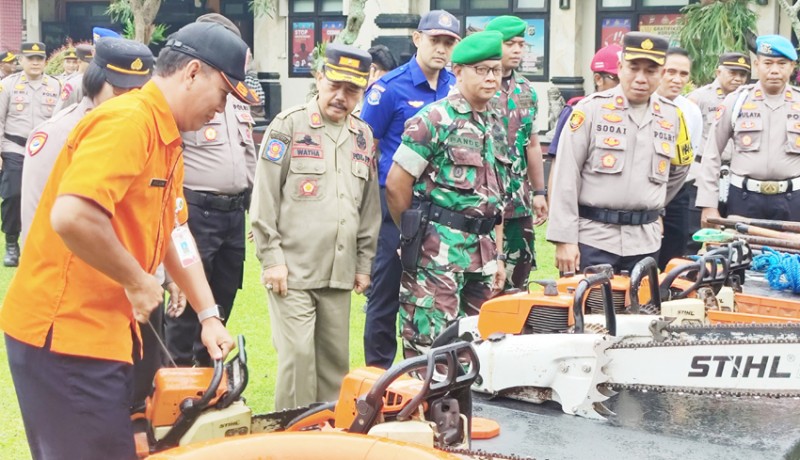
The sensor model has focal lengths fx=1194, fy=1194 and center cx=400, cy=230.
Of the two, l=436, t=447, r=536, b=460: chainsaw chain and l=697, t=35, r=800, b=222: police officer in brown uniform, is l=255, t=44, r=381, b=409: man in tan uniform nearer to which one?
l=436, t=447, r=536, b=460: chainsaw chain

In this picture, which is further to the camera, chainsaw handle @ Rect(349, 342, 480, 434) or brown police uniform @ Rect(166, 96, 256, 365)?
brown police uniform @ Rect(166, 96, 256, 365)

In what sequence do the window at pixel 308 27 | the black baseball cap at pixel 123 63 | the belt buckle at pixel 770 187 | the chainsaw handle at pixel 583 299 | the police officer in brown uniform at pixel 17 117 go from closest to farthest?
the chainsaw handle at pixel 583 299 → the black baseball cap at pixel 123 63 → the belt buckle at pixel 770 187 → the police officer in brown uniform at pixel 17 117 → the window at pixel 308 27

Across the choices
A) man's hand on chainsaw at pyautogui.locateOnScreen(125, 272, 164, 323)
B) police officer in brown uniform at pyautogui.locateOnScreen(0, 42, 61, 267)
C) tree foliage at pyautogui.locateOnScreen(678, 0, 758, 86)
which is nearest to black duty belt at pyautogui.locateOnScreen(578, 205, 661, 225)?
man's hand on chainsaw at pyautogui.locateOnScreen(125, 272, 164, 323)

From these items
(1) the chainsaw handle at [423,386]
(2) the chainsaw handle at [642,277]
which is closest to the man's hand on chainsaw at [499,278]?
(2) the chainsaw handle at [642,277]

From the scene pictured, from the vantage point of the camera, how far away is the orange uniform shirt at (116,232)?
3059 millimetres

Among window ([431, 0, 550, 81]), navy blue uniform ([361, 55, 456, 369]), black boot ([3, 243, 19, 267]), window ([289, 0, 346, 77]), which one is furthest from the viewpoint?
window ([289, 0, 346, 77])

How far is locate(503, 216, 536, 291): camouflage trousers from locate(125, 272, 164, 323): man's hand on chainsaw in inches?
152

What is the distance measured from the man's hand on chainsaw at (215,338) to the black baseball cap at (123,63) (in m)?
1.65

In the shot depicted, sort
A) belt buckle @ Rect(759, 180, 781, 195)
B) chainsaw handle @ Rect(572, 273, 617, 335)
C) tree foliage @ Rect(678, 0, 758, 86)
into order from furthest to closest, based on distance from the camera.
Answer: tree foliage @ Rect(678, 0, 758, 86)
belt buckle @ Rect(759, 180, 781, 195)
chainsaw handle @ Rect(572, 273, 617, 335)

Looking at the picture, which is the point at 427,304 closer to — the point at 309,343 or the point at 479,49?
the point at 309,343

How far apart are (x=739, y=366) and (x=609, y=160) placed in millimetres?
2149

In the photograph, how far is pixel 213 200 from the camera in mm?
6055

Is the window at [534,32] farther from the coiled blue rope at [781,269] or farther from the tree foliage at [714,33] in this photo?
the coiled blue rope at [781,269]

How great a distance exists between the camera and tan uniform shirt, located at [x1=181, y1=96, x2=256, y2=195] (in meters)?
6.02
